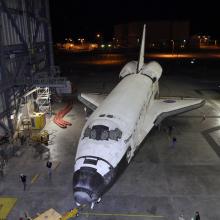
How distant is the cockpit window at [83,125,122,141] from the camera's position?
1700cm

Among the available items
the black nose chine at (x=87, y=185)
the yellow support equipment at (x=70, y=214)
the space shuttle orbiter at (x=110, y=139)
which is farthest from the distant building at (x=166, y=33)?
the black nose chine at (x=87, y=185)

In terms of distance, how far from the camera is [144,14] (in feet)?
643

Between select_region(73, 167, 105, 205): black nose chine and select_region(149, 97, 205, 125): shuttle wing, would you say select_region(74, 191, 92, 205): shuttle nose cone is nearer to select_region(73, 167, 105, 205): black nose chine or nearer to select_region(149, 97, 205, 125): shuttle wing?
select_region(73, 167, 105, 205): black nose chine

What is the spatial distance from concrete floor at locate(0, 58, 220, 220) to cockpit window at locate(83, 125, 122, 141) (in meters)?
4.05

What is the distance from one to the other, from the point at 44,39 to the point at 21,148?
18075mm

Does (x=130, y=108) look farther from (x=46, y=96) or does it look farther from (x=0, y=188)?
(x=46, y=96)

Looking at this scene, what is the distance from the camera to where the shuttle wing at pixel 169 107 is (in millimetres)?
26312

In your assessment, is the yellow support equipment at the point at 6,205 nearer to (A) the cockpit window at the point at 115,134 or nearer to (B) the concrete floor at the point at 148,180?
(B) the concrete floor at the point at 148,180

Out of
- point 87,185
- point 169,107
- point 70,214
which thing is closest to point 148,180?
point 70,214

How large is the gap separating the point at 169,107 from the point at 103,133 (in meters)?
12.5

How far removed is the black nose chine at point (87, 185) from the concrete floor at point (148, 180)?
241 centimetres

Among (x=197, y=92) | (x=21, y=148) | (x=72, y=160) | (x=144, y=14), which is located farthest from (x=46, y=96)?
(x=144, y=14)

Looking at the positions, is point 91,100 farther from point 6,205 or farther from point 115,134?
point 6,205

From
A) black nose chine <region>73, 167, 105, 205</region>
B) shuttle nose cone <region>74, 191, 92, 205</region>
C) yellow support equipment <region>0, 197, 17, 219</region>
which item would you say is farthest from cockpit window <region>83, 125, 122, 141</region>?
yellow support equipment <region>0, 197, 17, 219</region>
